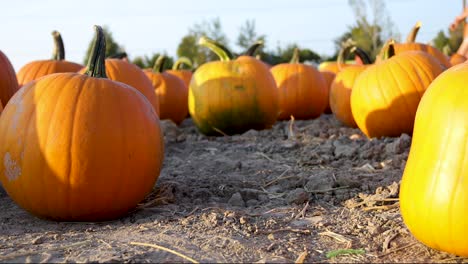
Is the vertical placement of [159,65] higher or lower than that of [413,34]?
lower

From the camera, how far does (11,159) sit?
8.61ft

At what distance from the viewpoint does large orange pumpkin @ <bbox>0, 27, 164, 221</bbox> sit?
2.58 metres

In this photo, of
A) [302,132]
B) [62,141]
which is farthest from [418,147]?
[302,132]

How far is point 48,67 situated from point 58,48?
265 millimetres

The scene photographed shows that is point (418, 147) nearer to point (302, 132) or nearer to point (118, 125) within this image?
point (118, 125)

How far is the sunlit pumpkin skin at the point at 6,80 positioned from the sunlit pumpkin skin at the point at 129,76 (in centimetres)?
96

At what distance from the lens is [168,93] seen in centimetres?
716

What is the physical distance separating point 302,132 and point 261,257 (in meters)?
3.86

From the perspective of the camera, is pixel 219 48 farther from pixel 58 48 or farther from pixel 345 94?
pixel 58 48

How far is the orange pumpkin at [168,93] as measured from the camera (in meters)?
7.16

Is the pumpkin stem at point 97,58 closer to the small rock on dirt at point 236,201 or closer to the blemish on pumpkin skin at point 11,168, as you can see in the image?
the blemish on pumpkin skin at point 11,168

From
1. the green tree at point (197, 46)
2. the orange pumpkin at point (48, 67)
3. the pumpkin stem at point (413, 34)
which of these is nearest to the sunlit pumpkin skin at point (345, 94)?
the pumpkin stem at point (413, 34)

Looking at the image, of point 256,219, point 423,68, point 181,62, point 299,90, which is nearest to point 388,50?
point 423,68

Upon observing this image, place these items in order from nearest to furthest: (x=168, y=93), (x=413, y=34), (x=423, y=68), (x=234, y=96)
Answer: (x=423, y=68) → (x=234, y=96) → (x=413, y=34) → (x=168, y=93)
